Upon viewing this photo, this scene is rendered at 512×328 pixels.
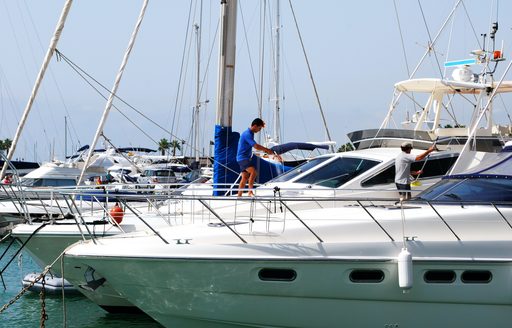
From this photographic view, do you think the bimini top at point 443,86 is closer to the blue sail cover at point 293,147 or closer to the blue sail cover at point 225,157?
the blue sail cover at point 293,147

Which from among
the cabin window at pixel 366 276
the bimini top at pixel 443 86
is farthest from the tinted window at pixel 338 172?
the cabin window at pixel 366 276

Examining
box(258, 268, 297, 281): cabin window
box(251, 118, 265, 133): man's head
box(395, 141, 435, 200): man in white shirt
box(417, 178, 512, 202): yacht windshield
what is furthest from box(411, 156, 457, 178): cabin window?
box(258, 268, 297, 281): cabin window

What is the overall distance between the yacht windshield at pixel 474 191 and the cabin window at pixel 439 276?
115 centimetres

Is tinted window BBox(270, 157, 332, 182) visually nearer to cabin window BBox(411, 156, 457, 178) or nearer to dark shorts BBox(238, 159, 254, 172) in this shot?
dark shorts BBox(238, 159, 254, 172)

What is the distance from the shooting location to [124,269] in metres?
8.85

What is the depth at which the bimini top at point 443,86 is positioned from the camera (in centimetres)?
1470

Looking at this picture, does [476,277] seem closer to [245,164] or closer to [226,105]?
[245,164]

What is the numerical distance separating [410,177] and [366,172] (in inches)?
35.4

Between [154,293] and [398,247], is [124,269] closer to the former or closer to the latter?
[154,293]

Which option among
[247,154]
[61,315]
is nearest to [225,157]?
[247,154]

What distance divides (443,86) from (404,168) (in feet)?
14.1

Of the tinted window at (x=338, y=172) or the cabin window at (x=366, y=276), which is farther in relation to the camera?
the tinted window at (x=338, y=172)

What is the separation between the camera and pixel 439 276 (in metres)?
8.35

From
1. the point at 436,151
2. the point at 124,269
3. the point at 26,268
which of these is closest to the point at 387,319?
the point at 124,269
